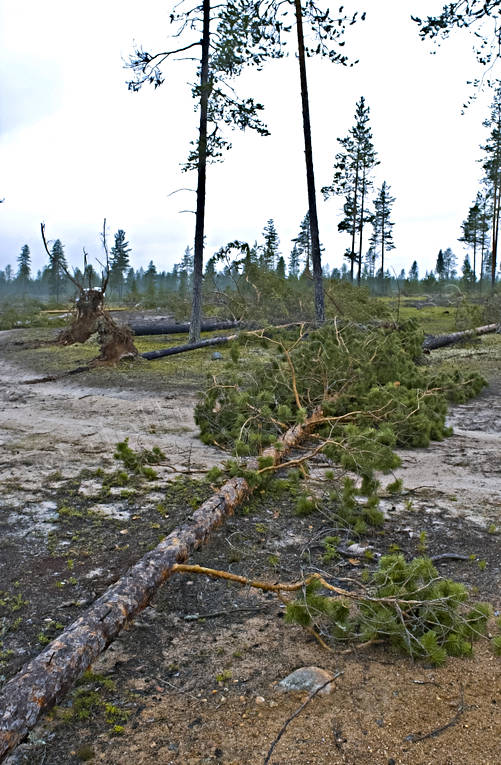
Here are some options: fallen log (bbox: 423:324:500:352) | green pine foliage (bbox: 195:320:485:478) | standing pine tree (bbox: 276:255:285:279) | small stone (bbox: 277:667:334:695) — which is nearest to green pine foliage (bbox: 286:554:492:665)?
small stone (bbox: 277:667:334:695)

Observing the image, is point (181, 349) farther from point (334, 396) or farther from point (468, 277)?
point (468, 277)

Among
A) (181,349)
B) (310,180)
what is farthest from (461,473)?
(310,180)

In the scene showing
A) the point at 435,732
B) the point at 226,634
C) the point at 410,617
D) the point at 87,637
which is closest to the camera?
the point at 435,732

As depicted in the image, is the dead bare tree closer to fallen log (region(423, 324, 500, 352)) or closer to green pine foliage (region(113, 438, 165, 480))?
green pine foliage (region(113, 438, 165, 480))

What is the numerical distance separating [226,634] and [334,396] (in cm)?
517

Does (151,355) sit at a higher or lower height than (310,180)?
lower

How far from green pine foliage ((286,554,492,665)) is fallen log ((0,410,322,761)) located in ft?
3.20

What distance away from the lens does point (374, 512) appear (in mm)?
4902

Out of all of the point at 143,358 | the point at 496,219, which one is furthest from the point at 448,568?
the point at 496,219

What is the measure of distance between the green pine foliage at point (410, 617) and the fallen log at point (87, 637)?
0.98 metres

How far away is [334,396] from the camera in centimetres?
816

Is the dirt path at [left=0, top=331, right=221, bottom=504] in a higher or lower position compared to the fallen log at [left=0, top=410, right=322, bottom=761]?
higher

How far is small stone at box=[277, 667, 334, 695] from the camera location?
9.12ft

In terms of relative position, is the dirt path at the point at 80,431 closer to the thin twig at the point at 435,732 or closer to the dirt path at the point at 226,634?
the dirt path at the point at 226,634
